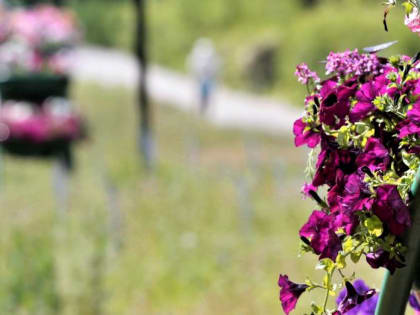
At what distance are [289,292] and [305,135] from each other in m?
0.34

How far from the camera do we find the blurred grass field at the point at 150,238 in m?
6.57

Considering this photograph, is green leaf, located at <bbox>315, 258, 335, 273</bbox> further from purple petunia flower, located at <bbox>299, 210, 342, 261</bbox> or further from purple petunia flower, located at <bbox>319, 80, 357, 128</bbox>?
purple petunia flower, located at <bbox>319, 80, 357, 128</bbox>

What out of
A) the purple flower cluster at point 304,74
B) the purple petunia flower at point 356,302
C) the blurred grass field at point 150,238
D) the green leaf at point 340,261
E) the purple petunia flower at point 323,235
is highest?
the purple flower cluster at point 304,74

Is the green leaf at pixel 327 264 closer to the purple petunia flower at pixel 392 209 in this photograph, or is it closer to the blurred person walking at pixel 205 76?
the purple petunia flower at pixel 392 209

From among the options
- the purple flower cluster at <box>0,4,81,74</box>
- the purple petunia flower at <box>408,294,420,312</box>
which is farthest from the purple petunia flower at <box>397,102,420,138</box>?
the purple flower cluster at <box>0,4,81,74</box>

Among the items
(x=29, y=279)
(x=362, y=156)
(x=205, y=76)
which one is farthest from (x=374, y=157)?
(x=205, y=76)

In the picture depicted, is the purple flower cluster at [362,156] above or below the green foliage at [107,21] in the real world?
above

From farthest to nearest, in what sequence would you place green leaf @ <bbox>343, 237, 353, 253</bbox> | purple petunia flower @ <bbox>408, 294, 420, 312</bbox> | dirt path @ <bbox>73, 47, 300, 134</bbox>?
dirt path @ <bbox>73, 47, 300, 134</bbox>
purple petunia flower @ <bbox>408, 294, 420, 312</bbox>
green leaf @ <bbox>343, 237, 353, 253</bbox>

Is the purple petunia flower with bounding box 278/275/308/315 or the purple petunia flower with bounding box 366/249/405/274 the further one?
the purple petunia flower with bounding box 278/275/308/315

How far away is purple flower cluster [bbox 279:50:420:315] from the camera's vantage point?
1.98 m

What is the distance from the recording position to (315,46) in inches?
857

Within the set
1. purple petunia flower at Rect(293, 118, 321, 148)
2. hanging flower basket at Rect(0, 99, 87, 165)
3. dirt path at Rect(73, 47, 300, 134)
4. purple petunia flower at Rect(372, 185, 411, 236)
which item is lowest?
dirt path at Rect(73, 47, 300, 134)

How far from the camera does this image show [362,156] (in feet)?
6.84

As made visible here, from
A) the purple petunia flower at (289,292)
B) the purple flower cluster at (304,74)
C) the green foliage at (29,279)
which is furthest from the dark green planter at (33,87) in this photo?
the purple petunia flower at (289,292)
